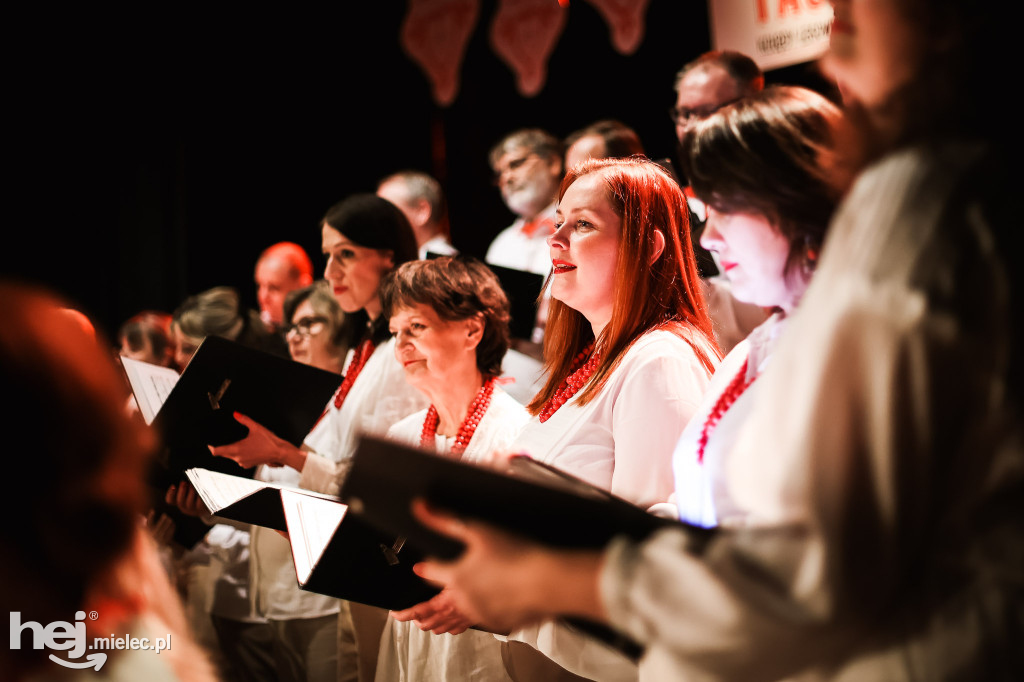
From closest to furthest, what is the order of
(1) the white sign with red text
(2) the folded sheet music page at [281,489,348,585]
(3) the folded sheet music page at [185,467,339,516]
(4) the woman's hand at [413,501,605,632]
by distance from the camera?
1. (4) the woman's hand at [413,501,605,632]
2. (2) the folded sheet music page at [281,489,348,585]
3. (3) the folded sheet music page at [185,467,339,516]
4. (1) the white sign with red text

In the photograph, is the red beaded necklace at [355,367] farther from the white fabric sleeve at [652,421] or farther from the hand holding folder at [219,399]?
the white fabric sleeve at [652,421]

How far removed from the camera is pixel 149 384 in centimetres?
240

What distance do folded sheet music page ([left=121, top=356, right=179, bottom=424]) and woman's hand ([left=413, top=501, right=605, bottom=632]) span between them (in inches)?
66.5

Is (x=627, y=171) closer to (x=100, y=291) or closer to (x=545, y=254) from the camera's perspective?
(x=545, y=254)

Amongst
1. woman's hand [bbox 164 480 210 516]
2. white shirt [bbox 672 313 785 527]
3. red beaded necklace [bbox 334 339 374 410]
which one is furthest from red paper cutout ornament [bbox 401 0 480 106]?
white shirt [bbox 672 313 785 527]

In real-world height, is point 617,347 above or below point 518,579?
below

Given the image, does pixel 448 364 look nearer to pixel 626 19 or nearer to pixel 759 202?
pixel 759 202

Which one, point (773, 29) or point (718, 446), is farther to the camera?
point (773, 29)

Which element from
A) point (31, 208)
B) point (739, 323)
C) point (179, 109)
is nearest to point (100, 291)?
point (31, 208)

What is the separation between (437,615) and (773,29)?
3.29 meters

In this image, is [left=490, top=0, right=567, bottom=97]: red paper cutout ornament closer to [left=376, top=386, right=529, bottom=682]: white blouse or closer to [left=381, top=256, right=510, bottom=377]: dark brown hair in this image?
[left=381, top=256, right=510, bottom=377]: dark brown hair

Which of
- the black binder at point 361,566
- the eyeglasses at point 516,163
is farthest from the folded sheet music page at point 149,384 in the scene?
the eyeglasses at point 516,163

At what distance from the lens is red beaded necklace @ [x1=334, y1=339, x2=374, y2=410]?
304 centimetres

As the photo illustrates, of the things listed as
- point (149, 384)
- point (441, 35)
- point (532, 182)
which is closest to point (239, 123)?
point (441, 35)
